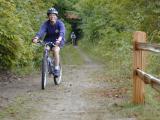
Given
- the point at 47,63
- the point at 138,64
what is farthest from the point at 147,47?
the point at 47,63

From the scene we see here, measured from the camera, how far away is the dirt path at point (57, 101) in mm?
7520

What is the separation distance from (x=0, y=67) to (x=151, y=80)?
7272 mm

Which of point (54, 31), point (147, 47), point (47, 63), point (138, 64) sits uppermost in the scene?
point (54, 31)

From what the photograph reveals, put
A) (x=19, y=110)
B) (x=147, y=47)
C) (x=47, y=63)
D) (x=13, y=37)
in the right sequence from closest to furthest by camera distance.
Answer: (x=147, y=47), (x=19, y=110), (x=47, y=63), (x=13, y=37)

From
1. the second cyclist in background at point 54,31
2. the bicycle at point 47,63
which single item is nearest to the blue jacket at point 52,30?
the second cyclist in background at point 54,31

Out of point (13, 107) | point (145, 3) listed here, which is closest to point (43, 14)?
point (145, 3)

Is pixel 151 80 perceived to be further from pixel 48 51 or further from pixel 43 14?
pixel 43 14

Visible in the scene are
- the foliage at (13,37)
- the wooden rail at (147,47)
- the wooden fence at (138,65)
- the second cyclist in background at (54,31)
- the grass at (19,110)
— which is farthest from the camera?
the second cyclist in background at (54,31)

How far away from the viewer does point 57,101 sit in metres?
8.98

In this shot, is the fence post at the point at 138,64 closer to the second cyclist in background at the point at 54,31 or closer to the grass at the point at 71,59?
the second cyclist in background at the point at 54,31

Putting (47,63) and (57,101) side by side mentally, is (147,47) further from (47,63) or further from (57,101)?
(47,63)

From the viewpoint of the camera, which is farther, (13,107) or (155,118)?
(13,107)

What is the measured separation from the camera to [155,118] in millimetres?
6996

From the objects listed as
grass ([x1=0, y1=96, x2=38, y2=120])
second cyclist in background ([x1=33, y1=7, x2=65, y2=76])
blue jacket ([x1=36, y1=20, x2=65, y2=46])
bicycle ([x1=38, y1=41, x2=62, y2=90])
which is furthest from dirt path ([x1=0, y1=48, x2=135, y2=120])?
blue jacket ([x1=36, y1=20, x2=65, y2=46])
